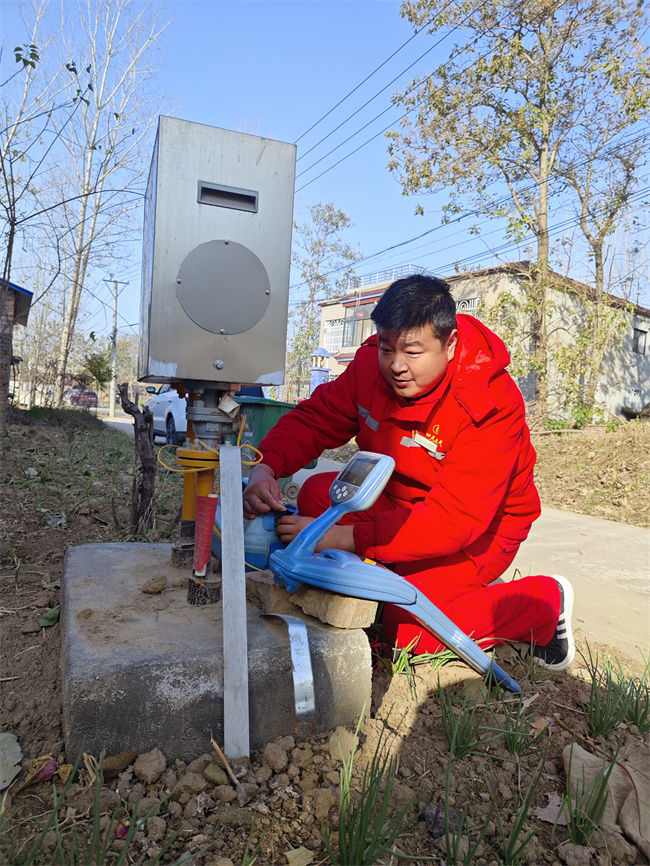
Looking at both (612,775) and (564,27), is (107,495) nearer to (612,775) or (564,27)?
→ (612,775)

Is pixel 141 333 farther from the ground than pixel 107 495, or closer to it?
farther from the ground

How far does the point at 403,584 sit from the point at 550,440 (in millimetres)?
9497

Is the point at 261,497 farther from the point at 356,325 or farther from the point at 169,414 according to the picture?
the point at 356,325

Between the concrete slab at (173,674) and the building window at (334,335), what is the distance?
129 ft

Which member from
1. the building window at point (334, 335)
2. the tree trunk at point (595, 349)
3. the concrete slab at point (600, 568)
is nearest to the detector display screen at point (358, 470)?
the concrete slab at point (600, 568)

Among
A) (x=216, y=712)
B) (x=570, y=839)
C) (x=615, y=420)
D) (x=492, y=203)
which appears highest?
(x=492, y=203)

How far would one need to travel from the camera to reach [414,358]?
1.99m

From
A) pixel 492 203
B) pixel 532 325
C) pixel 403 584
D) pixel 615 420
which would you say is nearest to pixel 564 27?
pixel 492 203

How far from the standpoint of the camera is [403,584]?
165 cm

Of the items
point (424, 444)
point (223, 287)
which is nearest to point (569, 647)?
point (424, 444)

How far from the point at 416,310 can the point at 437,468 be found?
0.61 metres

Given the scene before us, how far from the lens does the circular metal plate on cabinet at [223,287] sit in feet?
5.91

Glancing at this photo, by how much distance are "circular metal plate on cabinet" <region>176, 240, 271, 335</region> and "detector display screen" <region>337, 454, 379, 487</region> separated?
59 cm

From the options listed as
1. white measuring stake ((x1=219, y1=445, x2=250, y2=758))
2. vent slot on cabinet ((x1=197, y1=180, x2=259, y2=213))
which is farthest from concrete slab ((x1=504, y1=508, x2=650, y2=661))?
vent slot on cabinet ((x1=197, y1=180, x2=259, y2=213))
